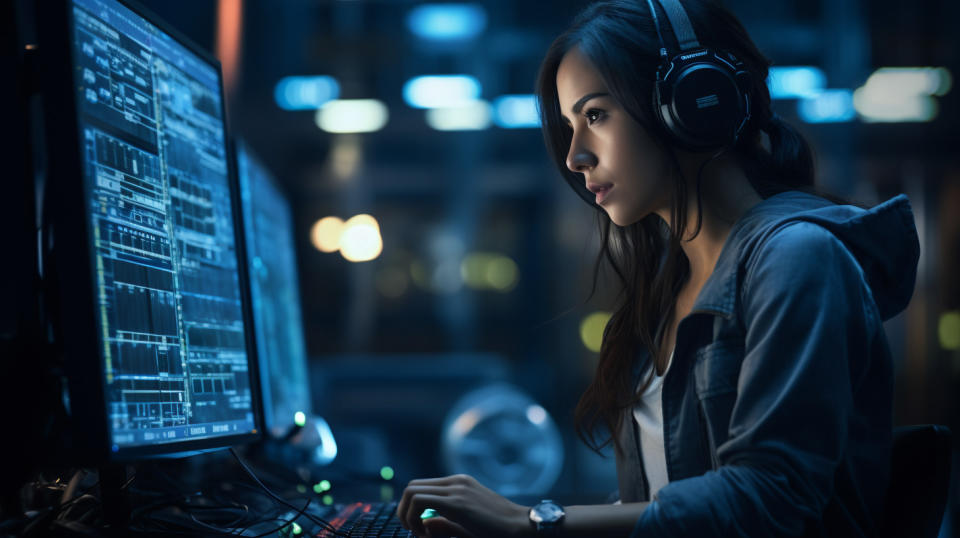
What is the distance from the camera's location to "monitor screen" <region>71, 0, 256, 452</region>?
0.68 meters

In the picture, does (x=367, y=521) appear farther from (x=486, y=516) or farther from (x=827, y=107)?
(x=827, y=107)

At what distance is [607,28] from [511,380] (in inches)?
186

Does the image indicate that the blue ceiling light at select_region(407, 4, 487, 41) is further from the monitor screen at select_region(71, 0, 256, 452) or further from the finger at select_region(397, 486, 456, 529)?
the finger at select_region(397, 486, 456, 529)

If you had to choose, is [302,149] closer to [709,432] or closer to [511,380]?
[511,380]

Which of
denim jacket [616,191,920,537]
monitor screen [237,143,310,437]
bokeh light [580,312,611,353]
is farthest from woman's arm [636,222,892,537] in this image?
bokeh light [580,312,611,353]

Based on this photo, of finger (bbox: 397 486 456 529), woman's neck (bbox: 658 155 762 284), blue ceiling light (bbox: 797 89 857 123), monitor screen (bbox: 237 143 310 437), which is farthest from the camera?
blue ceiling light (bbox: 797 89 857 123)

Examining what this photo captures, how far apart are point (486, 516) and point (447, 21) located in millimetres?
6446

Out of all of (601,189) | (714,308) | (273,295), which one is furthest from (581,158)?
(273,295)

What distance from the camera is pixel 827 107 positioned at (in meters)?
6.33

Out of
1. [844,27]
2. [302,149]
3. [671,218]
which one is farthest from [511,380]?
[671,218]

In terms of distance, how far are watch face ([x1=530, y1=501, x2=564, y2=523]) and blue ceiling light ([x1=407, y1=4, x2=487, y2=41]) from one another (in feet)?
20.8

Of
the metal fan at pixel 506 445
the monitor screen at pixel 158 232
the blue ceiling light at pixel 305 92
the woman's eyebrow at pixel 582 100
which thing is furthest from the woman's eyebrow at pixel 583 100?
the blue ceiling light at pixel 305 92

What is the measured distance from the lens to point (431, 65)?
6.65 meters

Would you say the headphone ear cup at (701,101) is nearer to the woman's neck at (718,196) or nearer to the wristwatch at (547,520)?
the woman's neck at (718,196)
